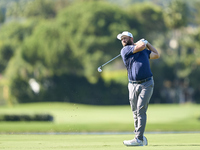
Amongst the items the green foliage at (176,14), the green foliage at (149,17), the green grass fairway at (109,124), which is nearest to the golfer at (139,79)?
the green grass fairway at (109,124)

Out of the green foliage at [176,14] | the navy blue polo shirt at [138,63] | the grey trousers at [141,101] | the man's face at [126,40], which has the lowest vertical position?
the grey trousers at [141,101]

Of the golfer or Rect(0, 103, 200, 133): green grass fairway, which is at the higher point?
the golfer

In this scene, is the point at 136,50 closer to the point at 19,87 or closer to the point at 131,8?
the point at 19,87

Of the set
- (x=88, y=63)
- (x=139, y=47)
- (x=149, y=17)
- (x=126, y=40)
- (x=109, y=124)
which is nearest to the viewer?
(x=139, y=47)

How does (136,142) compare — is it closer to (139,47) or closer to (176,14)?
(139,47)

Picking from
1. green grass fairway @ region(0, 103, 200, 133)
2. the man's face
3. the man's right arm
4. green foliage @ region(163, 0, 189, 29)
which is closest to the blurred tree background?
green foliage @ region(163, 0, 189, 29)

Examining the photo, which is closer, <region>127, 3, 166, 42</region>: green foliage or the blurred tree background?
the blurred tree background

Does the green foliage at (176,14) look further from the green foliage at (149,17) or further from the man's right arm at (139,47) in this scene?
the man's right arm at (139,47)

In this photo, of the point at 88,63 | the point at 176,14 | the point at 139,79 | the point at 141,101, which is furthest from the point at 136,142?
the point at 176,14

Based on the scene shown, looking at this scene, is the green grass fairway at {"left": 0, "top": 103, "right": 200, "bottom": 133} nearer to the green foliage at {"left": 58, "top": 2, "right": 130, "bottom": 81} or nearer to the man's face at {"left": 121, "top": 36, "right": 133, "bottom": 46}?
the man's face at {"left": 121, "top": 36, "right": 133, "bottom": 46}

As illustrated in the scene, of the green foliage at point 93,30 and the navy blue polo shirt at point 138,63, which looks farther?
the green foliage at point 93,30

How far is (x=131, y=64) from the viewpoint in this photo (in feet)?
36.2

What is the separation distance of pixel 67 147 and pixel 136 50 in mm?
2362

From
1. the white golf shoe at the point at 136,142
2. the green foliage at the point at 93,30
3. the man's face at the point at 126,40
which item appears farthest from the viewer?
the green foliage at the point at 93,30
